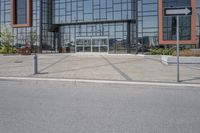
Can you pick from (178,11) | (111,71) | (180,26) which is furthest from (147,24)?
(178,11)

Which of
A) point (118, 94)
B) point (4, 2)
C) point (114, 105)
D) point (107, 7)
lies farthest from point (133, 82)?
point (4, 2)

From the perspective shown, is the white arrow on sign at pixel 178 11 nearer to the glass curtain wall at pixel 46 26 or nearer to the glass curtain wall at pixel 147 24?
the glass curtain wall at pixel 147 24

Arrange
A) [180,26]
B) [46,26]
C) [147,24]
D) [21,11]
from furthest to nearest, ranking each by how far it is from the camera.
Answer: [21,11] → [46,26] → [147,24] → [180,26]

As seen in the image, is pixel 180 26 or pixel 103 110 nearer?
pixel 103 110

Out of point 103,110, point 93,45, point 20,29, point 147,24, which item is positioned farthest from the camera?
point 20,29

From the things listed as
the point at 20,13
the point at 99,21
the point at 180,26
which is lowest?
the point at 180,26

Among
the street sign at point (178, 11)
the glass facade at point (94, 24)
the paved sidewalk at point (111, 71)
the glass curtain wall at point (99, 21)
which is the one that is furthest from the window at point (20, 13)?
the street sign at point (178, 11)

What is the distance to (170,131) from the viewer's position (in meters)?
4.81

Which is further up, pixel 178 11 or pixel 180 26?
pixel 180 26

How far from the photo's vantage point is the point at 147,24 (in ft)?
132

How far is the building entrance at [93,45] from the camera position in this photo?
4306 cm

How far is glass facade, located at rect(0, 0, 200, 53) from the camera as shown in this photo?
39.7 m

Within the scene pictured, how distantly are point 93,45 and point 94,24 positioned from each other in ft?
13.4

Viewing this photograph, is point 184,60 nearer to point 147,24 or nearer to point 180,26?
point 180,26
